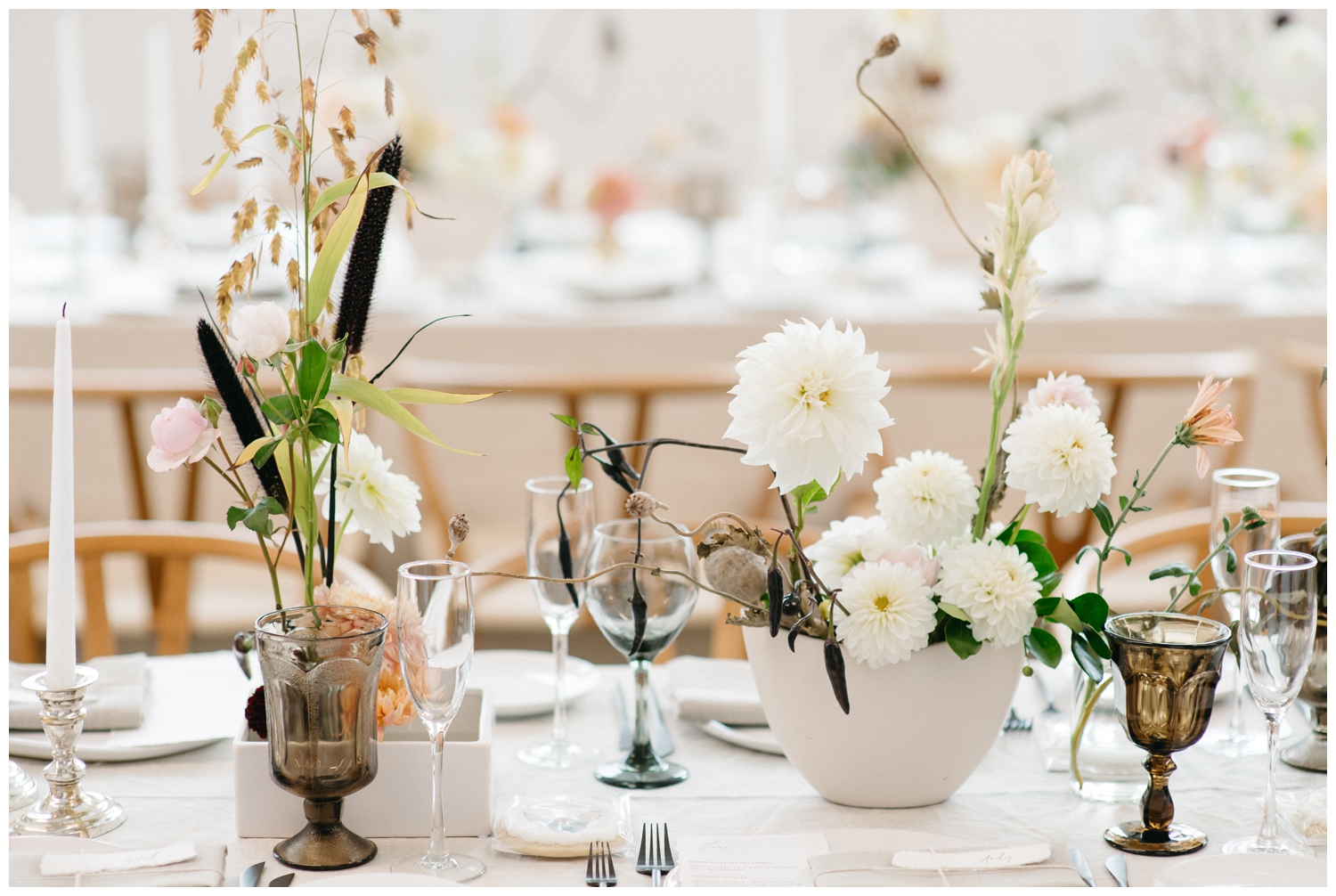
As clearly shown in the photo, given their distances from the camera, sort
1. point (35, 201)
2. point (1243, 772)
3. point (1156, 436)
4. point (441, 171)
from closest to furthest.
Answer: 1. point (1243, 772)
2. point (1156, 436)
3. point (441, 171)
4. point (35, 201)

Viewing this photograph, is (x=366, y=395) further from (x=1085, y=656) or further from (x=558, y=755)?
(x=1085, y=656)

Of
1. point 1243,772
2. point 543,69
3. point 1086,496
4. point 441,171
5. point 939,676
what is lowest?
point 1243,772

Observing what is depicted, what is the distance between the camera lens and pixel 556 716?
3.92ft

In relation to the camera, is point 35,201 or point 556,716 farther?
point 35,201

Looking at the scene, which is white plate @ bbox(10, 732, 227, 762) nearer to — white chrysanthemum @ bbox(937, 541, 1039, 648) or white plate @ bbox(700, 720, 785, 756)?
white plate @ bbox(700, 720, 785, 756)

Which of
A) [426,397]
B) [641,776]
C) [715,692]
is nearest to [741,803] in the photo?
[641,776]

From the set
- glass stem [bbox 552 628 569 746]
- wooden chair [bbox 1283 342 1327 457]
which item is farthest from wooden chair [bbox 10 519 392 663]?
wooden chair [bbox 1283 342 1327 457]

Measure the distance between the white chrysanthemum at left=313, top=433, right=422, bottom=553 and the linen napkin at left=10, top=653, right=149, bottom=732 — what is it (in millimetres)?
326

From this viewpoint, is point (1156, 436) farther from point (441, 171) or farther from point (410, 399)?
point (410, 399)

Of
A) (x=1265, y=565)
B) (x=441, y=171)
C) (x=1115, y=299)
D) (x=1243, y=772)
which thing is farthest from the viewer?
(x=441, y=171)

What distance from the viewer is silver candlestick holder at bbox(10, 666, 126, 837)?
97 centimetres

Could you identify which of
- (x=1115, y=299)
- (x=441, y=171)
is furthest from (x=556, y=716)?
(x=441, y=171)

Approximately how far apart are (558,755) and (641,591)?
0.62 feet

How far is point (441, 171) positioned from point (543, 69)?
4.82ft
